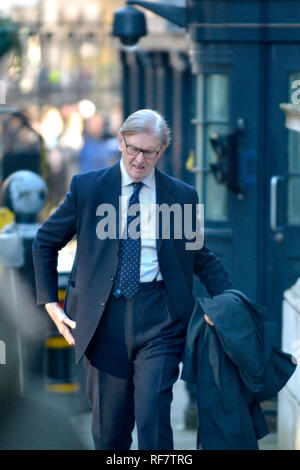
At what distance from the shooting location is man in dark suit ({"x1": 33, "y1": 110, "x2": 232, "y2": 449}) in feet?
17.6

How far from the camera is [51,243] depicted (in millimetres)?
5523

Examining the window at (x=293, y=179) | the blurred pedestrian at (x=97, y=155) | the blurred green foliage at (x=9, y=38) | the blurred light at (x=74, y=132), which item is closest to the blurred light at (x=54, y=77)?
the blurred light at (x=74, y=132)

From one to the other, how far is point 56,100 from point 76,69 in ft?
15.3

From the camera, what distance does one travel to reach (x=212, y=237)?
8344 mm

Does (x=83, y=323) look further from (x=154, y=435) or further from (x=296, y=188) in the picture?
(x=296, y=188)

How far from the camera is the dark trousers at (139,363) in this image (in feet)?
17.5

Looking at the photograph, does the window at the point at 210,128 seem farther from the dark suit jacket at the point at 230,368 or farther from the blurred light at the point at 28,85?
the blurred light at the point at 28,85

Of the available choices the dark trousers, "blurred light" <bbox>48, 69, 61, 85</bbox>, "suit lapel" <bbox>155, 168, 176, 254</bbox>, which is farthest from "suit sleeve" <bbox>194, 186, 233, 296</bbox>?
"blurred light" <bbox>48, 69, 61, 85</bbox>

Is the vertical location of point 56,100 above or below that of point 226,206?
below

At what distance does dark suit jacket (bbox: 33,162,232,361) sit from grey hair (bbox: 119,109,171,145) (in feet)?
0.86

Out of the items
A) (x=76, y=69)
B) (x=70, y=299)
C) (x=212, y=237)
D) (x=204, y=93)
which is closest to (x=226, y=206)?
(x=212, y=237)

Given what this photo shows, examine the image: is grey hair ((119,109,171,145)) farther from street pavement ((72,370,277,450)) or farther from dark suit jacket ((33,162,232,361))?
street pavement ((72,370,277,450))

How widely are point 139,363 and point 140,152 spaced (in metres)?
0.91

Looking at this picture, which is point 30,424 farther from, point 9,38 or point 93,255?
point 9,38
